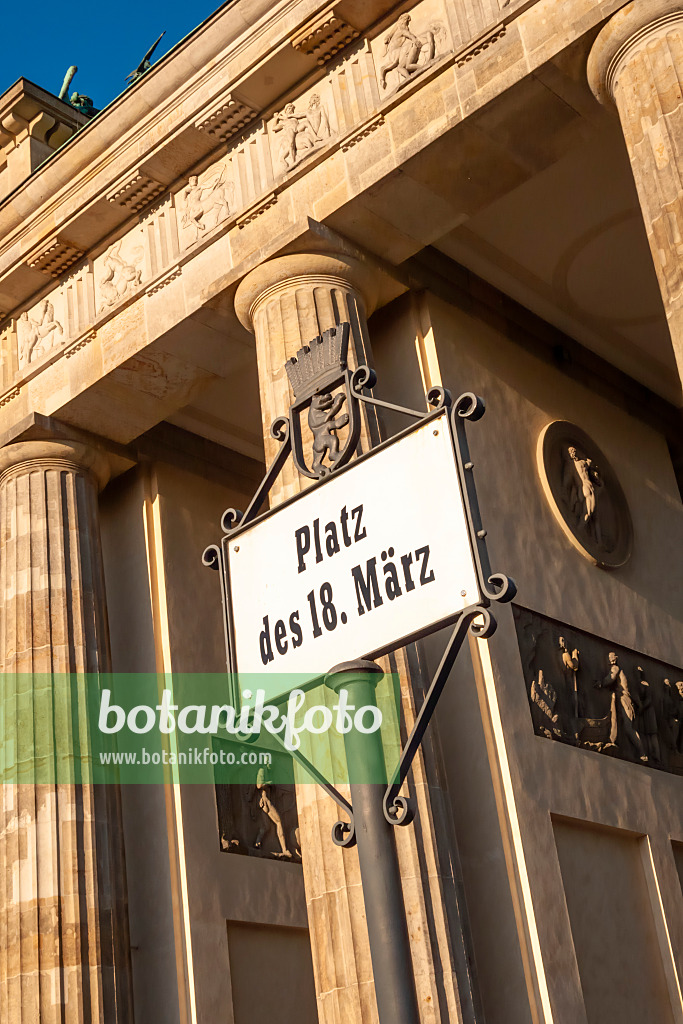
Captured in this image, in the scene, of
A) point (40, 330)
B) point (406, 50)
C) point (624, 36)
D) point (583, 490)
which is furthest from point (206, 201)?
point (583, 490)

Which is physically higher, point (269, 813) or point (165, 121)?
point (165, 121)

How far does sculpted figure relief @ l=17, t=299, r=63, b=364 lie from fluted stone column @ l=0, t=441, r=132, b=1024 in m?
0.99

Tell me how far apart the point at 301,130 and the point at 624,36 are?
2951mm

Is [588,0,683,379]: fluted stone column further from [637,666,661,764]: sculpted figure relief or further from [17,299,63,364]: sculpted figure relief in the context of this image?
[17,299,63,364]: sculpted figure relief

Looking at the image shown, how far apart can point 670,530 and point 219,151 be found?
584cm

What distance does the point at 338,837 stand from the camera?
2533mm

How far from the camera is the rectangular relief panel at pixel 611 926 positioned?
346 inches

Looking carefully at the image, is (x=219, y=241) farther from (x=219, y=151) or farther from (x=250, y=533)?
(x=250, y=533)

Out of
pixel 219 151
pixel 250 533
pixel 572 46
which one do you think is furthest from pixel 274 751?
pixel 250 533

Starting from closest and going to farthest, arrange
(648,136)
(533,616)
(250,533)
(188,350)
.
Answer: (250,533), (648,136), (533,616), (188,350)

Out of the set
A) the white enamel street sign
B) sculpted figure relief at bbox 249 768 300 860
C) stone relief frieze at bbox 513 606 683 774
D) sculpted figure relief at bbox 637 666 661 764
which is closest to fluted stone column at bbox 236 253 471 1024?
stone relief frieze at bbox 513 606 683 774

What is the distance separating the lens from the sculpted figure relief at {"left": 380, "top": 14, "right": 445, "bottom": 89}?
897 centimetres

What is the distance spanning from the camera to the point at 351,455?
9.20ft

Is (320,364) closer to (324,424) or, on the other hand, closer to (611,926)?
(324,424)
